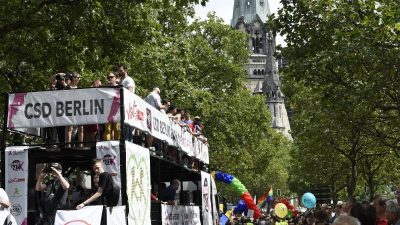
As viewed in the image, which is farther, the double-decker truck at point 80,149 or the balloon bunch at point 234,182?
the balloon bunch at point 234,182

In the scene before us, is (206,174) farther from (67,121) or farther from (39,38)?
(67,121)

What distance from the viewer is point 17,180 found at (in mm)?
13477

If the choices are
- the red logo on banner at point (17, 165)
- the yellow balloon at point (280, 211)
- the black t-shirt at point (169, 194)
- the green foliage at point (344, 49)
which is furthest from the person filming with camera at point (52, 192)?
the yellow balloon at point (280, 211)

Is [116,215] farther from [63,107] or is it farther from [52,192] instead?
[63,107]

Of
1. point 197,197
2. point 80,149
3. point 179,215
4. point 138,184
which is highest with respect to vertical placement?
point 80,149

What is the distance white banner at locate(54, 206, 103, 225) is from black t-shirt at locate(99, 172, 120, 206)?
0.18 m

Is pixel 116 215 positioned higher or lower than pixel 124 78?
lower

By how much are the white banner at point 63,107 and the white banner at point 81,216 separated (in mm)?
1478

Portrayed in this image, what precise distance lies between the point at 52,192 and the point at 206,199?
8181mm

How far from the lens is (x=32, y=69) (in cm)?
2753

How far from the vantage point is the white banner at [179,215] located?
16.4m

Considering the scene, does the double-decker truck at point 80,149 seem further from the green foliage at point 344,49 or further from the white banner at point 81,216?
the green foliage at point 344,49

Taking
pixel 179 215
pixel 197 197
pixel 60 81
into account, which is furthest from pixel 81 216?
pixel 197 197

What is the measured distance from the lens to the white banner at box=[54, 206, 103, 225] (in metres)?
12.9
